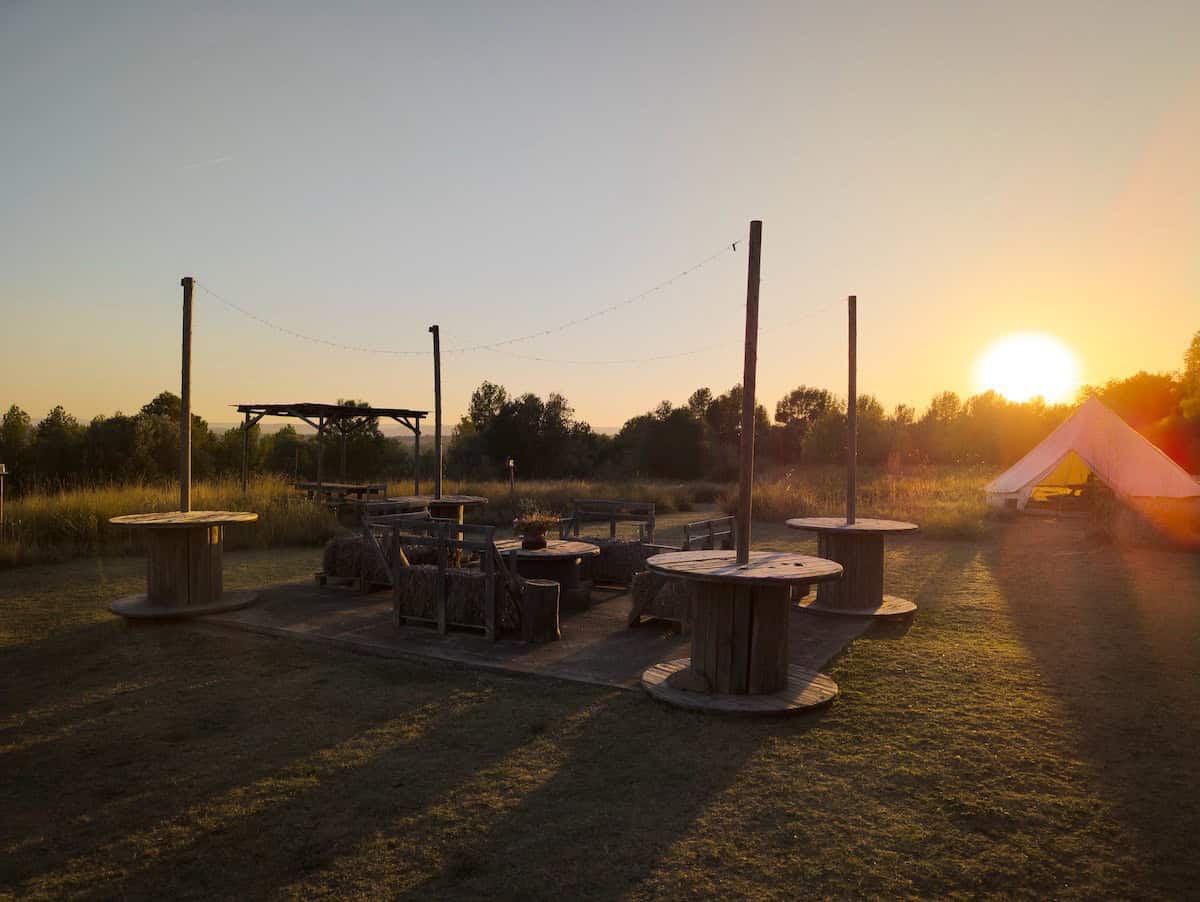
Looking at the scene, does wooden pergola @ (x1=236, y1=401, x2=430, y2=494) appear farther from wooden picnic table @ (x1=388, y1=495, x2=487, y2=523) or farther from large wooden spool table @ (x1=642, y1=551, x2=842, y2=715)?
large wooden spool table @ (x1=642, y1=551, x2=842, y2=715)

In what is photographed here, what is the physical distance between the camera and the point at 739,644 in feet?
17.6

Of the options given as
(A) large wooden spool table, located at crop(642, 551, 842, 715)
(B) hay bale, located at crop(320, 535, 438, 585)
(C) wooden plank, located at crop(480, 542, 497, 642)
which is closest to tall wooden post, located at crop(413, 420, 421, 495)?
(B) hay bale, located at crop(320, 535, 438, 585)

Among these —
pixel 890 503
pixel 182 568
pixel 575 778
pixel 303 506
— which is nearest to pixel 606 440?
pixel 890 503

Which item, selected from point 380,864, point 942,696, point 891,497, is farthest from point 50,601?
point 891,497

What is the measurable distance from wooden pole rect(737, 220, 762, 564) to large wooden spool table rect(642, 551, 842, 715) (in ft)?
0.86

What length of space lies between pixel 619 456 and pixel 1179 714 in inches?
1528

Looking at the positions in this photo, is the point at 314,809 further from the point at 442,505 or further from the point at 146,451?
the point at 146,451

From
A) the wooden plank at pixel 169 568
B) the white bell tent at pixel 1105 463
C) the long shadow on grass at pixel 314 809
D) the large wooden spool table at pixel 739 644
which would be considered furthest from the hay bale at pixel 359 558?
the white bell tent at pixel 1105 463

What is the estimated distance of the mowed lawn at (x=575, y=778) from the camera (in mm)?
3197

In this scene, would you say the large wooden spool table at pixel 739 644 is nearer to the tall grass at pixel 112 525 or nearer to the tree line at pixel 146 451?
the tall grass at pixel 112 525

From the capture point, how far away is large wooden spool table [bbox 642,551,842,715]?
523cm

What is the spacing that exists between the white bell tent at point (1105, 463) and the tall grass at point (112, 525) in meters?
15.2

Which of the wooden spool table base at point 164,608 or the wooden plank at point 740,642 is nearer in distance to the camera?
the wooden plank at point 740,642

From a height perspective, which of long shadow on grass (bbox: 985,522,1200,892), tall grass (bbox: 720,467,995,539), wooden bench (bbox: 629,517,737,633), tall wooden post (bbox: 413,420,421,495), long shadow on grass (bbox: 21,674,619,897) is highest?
tall wooden post (bbox: 413,420,421,495)
